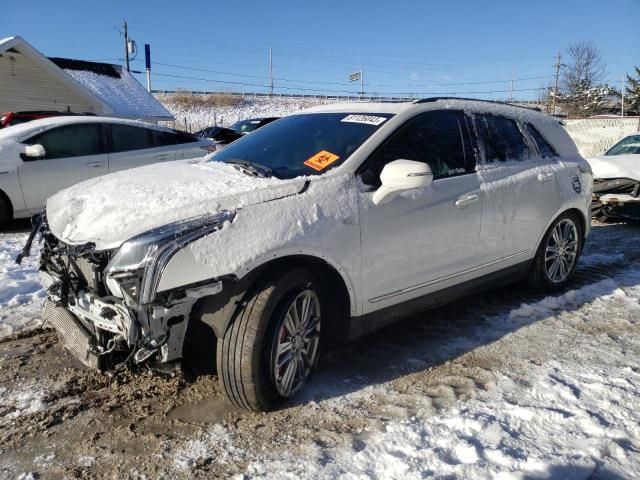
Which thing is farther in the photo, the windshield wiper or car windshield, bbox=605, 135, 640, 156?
car windshield, bbox=605, 135, 640, 156

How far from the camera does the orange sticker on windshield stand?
10.5 feet

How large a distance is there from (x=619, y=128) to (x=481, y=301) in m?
16.9

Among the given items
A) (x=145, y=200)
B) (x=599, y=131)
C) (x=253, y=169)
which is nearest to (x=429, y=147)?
(x=253, y=169)

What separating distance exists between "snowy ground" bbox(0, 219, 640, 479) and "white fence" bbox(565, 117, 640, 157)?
16222 mm

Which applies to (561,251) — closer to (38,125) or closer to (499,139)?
(499,139)

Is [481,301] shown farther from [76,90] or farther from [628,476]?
[76,90]

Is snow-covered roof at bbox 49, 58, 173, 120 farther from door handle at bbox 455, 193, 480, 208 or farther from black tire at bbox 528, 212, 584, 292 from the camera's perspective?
door handle at bbox 455, 193, 480, 208

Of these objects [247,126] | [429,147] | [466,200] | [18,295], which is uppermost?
[247,126]

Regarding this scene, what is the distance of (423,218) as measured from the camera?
11.2 ft

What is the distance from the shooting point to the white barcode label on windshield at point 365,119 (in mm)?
3479

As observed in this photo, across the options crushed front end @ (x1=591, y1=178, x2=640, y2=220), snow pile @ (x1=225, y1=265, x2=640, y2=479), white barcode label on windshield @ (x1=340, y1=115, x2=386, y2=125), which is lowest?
snow pile @ (x1=225, y1=265, x2=640, y2=479)

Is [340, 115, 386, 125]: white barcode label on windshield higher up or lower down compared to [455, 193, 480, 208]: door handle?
higher up

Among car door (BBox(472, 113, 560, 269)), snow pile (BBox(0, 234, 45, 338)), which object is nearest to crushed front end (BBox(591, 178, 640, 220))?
car door (BBox(472, 113, 560, 269))

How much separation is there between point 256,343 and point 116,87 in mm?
24439
